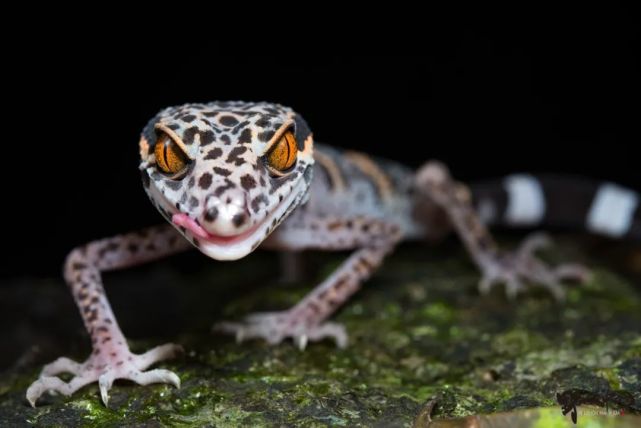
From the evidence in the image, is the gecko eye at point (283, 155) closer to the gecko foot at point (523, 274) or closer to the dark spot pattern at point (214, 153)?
the dark spot pattern at point (214, 153)

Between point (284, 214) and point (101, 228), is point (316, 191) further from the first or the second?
point (101, 228)

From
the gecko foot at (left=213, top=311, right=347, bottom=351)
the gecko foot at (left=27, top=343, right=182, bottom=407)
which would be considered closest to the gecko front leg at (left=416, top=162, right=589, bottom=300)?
the gecko foot at (left=213, top=311, right=347, bottom=351)

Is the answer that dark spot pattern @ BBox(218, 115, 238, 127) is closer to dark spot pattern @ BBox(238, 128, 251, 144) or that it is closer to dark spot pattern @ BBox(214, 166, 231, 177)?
dark spot pattern @ BBox(238, 128, 251, 144)

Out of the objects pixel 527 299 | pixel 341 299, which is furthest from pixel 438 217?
pixel 341 299

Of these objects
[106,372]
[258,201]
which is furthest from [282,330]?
[258,201]

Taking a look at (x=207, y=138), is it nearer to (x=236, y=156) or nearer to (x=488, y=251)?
(x=236, y=156)

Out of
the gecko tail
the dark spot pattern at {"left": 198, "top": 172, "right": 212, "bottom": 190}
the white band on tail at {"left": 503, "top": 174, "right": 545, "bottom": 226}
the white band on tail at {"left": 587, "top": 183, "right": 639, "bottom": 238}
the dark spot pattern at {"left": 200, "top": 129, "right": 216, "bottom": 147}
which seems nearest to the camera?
the dark spot pattern at {"left": 198, "top": 172, "right": 212, "bottom": 190}
